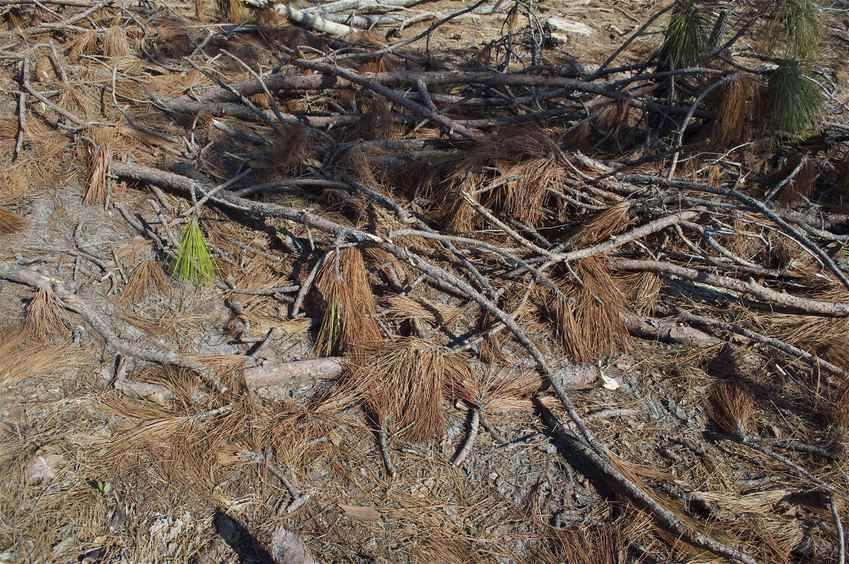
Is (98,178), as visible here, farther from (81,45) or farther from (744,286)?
(744,286)

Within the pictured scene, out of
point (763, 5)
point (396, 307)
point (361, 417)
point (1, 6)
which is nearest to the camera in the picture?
point (361, 417)

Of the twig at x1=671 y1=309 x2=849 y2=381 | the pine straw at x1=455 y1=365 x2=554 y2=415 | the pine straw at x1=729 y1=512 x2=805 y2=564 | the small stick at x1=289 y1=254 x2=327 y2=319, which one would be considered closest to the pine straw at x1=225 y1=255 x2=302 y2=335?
the small stick at x1=289 y1=254 x2=327 y2=319

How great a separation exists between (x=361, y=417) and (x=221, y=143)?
186 cm

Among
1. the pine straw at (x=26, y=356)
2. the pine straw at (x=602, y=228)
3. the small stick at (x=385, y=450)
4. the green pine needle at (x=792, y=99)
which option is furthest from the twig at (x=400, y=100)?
the pine straw at (x=26, y=356)

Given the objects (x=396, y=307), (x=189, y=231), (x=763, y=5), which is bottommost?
(x=396, y=307)

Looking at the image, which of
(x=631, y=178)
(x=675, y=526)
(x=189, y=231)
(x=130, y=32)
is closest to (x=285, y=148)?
(x=189, y=231)

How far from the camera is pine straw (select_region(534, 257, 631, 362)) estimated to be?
2.74 m

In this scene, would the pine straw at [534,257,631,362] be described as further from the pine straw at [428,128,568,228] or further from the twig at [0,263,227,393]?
the twig at [0,263,227,393]

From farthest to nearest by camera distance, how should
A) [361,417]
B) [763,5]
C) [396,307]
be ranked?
[763,5] → [396,307] → [361,417]

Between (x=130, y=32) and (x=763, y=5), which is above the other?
(x=763, y=5)

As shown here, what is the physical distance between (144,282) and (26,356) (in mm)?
529

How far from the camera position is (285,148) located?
3188mm

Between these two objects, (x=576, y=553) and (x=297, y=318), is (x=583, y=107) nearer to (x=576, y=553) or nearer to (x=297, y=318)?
(x=297, y=318)

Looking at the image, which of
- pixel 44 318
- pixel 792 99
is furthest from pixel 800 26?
pixel 44 318
